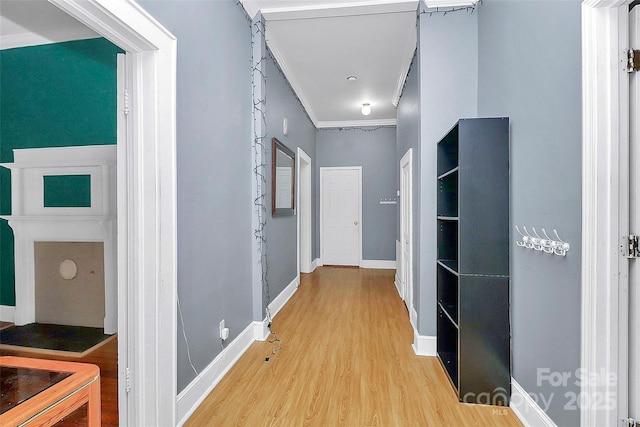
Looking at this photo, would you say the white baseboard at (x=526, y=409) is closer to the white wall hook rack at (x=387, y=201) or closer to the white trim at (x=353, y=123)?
the white wall hook rack at (x=387, y=201)

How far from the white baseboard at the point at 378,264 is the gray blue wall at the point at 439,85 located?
3.53 m

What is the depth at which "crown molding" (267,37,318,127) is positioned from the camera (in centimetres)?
329

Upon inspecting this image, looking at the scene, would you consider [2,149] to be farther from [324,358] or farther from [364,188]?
[364,188]

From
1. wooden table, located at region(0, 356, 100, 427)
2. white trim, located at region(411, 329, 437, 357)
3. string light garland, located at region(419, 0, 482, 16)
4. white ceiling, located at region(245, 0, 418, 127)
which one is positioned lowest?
white trim, located at region(411, 329, 437, 357)

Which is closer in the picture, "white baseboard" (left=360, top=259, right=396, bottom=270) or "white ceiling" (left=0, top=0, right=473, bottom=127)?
"white ceiling" (left=0, top=0, right=473, bottom=127)

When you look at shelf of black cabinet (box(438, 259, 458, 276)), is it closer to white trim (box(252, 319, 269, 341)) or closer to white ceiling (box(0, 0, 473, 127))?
white trim (box(252, 319, 269, 341))

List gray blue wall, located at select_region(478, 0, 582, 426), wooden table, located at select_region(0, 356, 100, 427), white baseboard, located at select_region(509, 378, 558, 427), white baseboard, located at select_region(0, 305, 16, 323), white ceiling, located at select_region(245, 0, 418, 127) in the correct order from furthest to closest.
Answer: white baseboard, located at select_region(0, 305, 16, 323) → white ceiling, located at select_region(245, 0, 418, 127) → white baseboard, located at select_region(509, 378, 558, 427) → gray blue wall, located at select_region(478, 0, 582, 426) → wooden table, located at select_region(0, 356, 100, 427)

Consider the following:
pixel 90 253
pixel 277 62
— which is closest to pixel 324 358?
pixel 90 253

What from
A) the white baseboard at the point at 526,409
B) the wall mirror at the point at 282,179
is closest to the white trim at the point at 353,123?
the wall mirror at the point at 282,179

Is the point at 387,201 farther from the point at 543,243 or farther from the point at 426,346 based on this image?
the point at 543,243

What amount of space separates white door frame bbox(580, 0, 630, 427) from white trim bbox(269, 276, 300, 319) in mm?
2693

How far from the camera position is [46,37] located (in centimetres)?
255

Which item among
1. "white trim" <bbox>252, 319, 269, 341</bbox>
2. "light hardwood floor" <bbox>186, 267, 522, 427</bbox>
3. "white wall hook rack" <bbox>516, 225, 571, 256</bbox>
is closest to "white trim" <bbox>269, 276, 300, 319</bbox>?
"light hardwood floor" <bbox>186, 267, 522, 427</bbox>

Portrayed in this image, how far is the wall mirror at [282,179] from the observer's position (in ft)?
10.7
